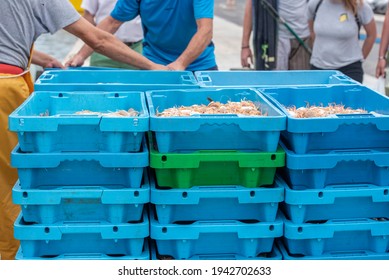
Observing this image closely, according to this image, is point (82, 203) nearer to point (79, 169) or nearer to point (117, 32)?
point (79, 169)

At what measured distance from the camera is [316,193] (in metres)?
2.99

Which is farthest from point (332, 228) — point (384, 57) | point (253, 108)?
point (384, 57)

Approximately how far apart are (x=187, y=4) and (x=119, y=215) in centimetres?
230

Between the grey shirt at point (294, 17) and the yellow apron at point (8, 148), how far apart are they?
3.57 m

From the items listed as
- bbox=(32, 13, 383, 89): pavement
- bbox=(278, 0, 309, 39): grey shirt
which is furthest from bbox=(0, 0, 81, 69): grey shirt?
bbox=(32, 13, 383, 89): pavement

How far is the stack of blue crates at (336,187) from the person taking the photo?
2.96 m

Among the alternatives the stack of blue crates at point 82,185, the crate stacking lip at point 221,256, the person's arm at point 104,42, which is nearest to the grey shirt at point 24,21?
the person's arm at point 104,42

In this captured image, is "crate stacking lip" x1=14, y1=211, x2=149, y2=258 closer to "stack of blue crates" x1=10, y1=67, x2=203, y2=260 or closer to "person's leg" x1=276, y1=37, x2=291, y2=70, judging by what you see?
"stack of blue crates" x1=10, y1=67, x2=203, y2=260

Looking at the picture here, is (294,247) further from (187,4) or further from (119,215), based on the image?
(187,4)

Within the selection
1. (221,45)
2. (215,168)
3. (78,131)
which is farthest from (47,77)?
(221,45)

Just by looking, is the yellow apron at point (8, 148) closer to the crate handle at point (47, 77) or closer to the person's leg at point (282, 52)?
Answer: the crate handle at point (47, 77)

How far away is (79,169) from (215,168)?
2.10ft

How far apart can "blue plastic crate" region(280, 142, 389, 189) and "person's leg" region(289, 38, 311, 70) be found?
3945 mm

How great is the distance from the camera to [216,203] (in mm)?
3049
